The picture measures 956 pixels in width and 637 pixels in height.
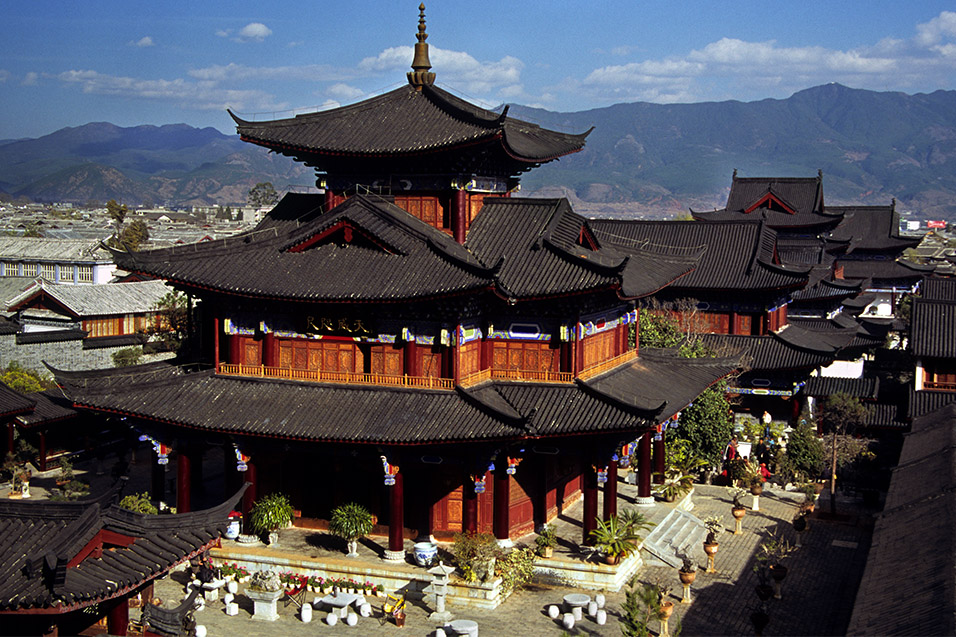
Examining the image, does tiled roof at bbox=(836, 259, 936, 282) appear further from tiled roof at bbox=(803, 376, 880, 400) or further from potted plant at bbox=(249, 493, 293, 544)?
potted plant at bbox=(249, 493, 293, 544)

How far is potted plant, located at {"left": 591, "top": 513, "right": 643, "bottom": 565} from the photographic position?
28.6 meters

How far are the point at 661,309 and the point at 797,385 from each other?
7.33 metres

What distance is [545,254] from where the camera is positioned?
100ft

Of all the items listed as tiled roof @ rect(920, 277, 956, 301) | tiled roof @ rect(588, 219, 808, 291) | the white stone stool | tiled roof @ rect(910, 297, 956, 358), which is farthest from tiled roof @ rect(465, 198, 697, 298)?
tiled roof @ rect(920, 277, 956, 301)

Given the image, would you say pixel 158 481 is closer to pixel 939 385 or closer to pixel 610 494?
pixel 610 494

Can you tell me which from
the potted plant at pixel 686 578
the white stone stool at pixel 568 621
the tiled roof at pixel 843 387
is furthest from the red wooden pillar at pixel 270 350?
the tiled roof at pixel 843 387

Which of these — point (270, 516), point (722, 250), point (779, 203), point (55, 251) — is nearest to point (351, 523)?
point (270, 516)

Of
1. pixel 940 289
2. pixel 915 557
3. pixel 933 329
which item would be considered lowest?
pixel 915 557

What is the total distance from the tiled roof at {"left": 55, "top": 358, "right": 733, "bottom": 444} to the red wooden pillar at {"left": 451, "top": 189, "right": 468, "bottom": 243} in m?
4.83

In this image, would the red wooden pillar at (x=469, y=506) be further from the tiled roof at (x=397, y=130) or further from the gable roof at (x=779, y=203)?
the gable roof at (x=779, y=203)

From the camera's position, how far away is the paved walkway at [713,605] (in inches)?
1022

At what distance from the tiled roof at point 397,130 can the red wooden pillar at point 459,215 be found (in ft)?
5.99

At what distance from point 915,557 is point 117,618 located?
50.7 feet

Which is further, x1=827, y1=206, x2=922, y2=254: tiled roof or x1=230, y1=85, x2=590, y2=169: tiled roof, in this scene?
x1=827, y1=206, x2=922, y2=254: tiled roof
